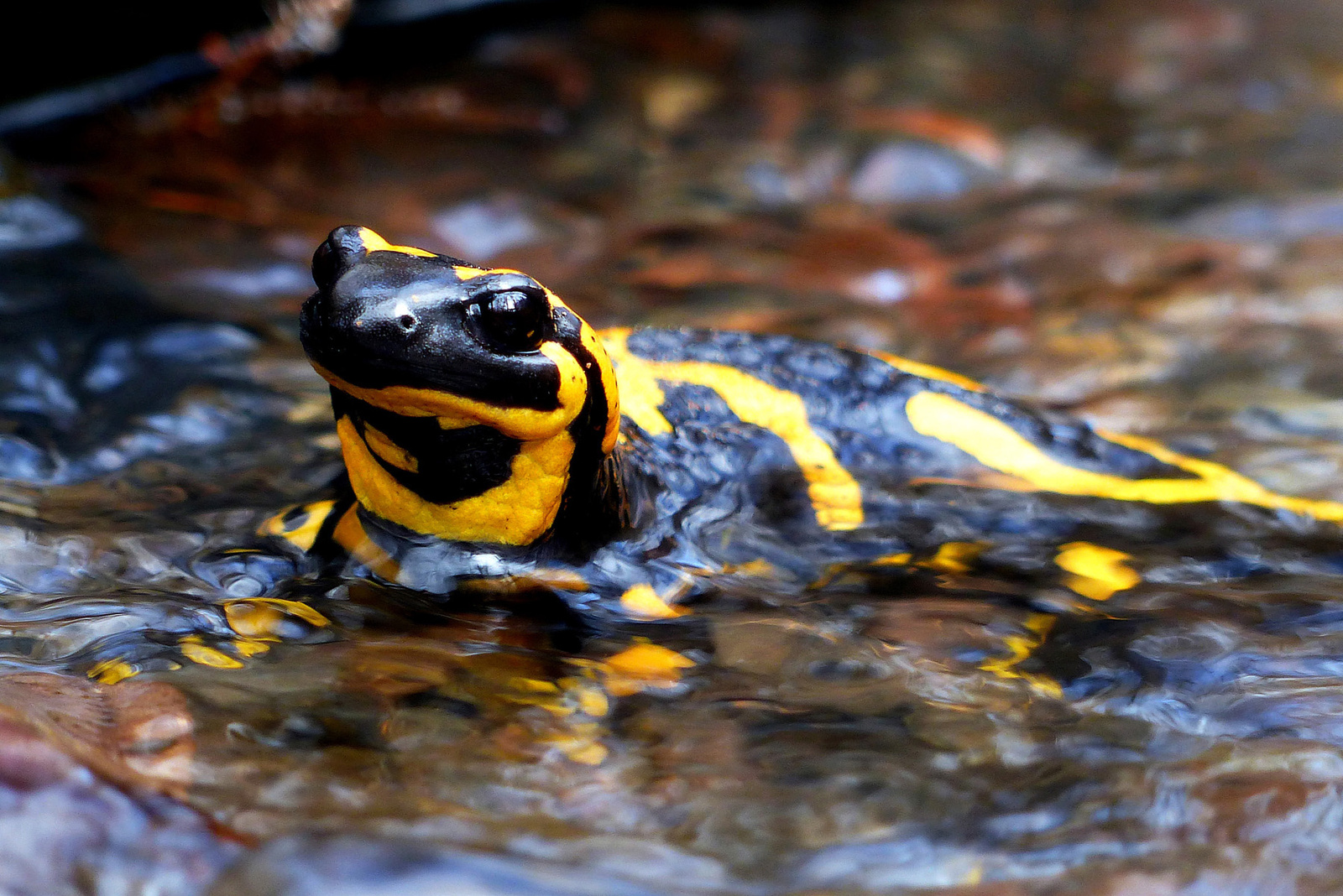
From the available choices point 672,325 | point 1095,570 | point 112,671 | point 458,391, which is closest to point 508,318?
point 458,391

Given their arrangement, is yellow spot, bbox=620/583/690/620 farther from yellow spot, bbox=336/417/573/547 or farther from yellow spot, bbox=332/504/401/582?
yellow spot, bbox=332/504/401/582

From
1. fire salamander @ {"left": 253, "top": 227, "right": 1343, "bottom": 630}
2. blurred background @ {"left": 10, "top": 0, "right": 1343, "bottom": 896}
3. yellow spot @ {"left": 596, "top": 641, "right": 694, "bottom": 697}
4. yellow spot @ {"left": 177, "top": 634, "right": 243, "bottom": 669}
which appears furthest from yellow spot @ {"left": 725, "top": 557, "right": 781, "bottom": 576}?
yellow spot @ {"left": 177, "top": 634, "right": 243, "bottom": 669}

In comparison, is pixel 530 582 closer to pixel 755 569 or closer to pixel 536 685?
pixel 755 569

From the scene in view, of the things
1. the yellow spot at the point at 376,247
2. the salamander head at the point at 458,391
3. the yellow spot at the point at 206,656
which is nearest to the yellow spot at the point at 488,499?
the salamander head at the point at 458,391

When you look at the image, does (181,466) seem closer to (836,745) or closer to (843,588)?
(843,588)

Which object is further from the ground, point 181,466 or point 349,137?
point 349,137

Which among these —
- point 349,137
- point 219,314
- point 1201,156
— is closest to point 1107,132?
point 1201,156
